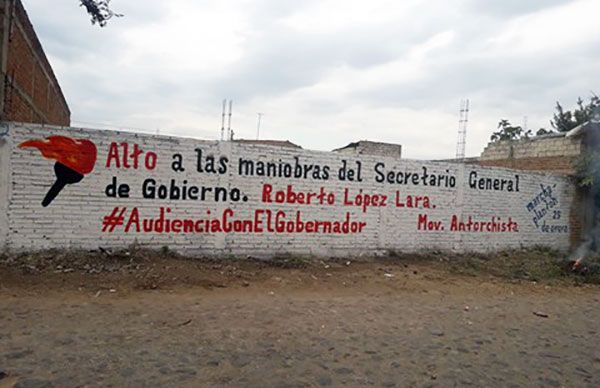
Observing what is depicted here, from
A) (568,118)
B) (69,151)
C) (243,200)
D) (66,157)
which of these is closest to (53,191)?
(66,157)

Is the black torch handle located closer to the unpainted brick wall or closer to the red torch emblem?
the red torch emblem

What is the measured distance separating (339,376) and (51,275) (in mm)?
4661

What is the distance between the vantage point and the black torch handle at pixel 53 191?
23.3 ft

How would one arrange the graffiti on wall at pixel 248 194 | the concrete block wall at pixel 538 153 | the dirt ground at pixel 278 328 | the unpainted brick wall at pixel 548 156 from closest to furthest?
the dirt ground at pixel 278 328, the graffiti on wall at pixel 248 194, the unpainted brick wall at pixel 548 156, the concrete block wall at pixel 538 153

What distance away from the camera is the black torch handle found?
7098mm

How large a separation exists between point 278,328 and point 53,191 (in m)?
4.43

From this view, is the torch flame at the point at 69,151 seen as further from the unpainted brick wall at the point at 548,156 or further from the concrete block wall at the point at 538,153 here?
the concrete block wall at the point at 538,153

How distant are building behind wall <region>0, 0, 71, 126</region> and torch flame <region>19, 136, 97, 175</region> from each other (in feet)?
Answer: 2.35

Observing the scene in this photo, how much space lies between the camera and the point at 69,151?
7211mm

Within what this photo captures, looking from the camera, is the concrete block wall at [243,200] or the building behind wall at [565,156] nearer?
the concrete block wall at [243,200]

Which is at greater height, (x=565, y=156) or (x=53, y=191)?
(x=565, y=156)

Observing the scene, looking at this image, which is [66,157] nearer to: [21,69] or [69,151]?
[69,151]

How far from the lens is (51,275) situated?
6453 millimetres

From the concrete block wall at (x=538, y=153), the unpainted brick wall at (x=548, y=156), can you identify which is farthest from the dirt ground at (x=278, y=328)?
the concrete block wall at (x=538, y=153)
